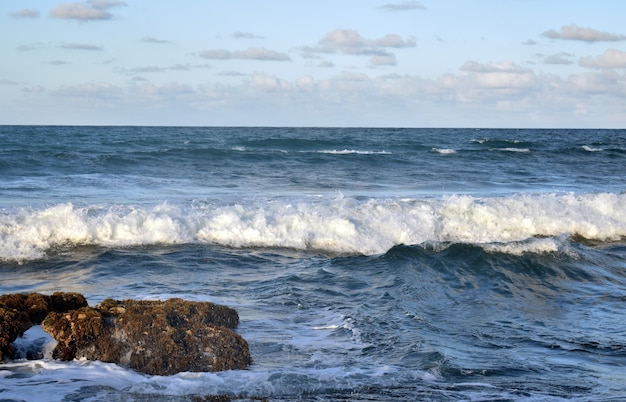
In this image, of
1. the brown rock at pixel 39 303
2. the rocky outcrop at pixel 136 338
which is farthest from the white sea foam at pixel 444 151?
the rocky outcrop at pixel 136 338

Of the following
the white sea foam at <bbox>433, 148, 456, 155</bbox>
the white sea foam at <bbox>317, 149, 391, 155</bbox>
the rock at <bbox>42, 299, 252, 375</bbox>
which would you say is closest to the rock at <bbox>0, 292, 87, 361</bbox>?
the rock at <bbox>42, 299, 252, 375</bbox>

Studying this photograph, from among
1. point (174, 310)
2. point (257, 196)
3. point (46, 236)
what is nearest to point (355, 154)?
point (257, 196)

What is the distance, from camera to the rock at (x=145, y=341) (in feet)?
18.8

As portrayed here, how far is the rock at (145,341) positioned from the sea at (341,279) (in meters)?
0.14

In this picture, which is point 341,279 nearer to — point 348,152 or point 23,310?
point 23,310

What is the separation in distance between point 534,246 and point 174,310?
25.9ft

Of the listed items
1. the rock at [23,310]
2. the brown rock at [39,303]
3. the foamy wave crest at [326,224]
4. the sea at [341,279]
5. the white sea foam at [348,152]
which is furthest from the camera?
the white sea foam at [348,152]

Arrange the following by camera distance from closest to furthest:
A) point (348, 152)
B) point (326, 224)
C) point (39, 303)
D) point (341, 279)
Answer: point (39, 303) → point (341, 279) → point (326, 224) → point (348, 152)

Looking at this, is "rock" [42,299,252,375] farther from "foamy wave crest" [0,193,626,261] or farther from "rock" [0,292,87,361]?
"foamy wave crest" [0,193,626,261]

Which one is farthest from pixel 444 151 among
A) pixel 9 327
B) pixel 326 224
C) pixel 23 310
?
pixel 9 327

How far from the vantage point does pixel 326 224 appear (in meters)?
13.9

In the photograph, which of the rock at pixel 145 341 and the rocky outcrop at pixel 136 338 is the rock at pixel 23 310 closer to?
the rocky outcrop at pixel 136 338

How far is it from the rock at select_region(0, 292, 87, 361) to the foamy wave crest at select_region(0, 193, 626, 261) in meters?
5.30

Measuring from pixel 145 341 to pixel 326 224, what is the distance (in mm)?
8296
